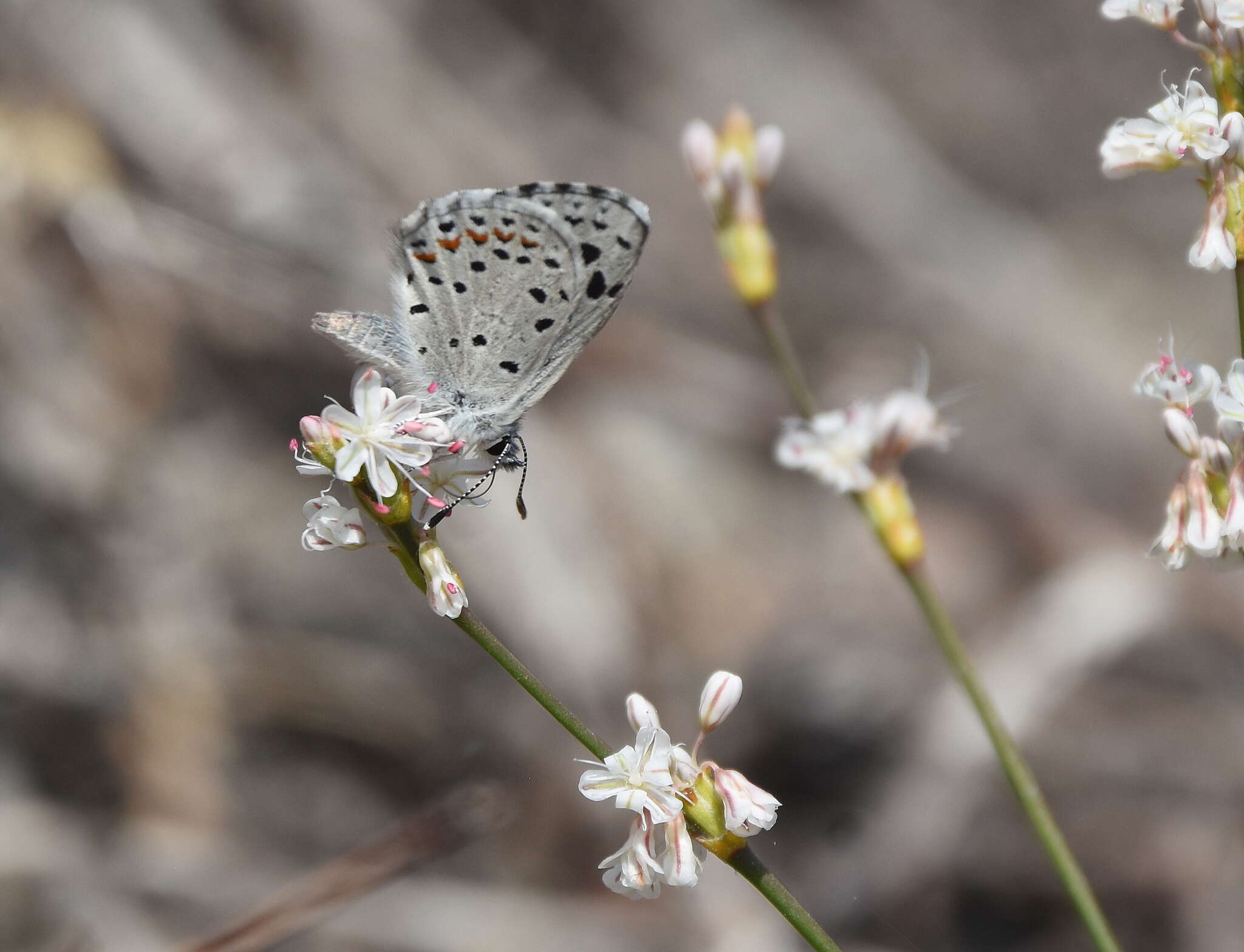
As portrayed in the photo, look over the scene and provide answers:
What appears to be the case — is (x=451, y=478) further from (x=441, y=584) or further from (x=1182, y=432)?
(x=1182, y=432)

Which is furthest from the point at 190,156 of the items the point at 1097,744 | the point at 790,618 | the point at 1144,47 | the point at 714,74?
the point at 1144,47

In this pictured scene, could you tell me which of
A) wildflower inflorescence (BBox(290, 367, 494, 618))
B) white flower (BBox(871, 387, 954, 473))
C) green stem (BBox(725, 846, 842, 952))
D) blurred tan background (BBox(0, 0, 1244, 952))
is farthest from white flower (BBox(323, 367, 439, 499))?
blurred tan background (BBox(0, 0, 1244, 952))

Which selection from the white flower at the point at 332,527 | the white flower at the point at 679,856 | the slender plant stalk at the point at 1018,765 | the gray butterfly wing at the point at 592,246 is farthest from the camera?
the gray butterfly wing at the point at 592,246

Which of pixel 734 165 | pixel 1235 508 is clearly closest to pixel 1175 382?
pixel 1235 508

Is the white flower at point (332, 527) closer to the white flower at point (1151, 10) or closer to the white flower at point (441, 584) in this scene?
the white flower at point (441, 584)

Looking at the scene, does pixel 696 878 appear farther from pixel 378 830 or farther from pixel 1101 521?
pixel 1101 521

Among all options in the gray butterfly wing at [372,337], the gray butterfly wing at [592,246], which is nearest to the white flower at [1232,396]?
the gray butterfly wing at [592,246]

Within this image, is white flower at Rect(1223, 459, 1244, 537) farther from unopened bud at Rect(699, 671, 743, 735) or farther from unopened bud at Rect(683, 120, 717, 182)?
unopened bud at Rect(683, 120, 717, 182)
